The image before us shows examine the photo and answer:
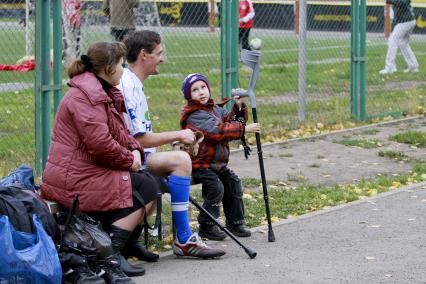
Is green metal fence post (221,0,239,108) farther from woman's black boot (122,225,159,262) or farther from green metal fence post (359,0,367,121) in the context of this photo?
woman's black boot (122,225,159,262)

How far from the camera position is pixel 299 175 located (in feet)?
32.7

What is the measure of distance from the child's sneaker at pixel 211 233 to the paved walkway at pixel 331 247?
0.07m

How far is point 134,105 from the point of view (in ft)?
22.6

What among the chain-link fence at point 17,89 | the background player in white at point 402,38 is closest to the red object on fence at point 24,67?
the chain-link fence at point 17,89

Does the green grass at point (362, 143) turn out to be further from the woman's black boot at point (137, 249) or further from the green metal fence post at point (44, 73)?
the woman's black boot at point (137, 249)

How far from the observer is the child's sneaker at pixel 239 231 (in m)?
7.50

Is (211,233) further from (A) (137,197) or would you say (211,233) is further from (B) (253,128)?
(A) (137,197)

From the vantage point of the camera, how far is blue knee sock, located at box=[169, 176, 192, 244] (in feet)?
22.2

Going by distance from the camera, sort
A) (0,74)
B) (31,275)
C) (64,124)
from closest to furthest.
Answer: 1. (31,275)
2. (64,124)
3. (0,74)

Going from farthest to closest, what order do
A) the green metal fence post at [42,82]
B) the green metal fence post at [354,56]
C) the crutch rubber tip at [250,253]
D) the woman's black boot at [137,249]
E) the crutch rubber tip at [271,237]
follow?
the green metal fence post at [354,56] < the green metal fence post at [42,82] < the crutch rubber tip at [271,237] < the crutch rubber tip at [250,253] < the woman's black boot at [137,249]

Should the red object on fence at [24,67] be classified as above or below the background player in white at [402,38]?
above

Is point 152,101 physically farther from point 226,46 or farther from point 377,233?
point 377,233

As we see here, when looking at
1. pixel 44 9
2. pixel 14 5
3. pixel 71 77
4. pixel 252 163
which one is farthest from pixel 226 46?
pixel 71 77

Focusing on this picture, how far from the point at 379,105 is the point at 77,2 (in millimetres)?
4685
